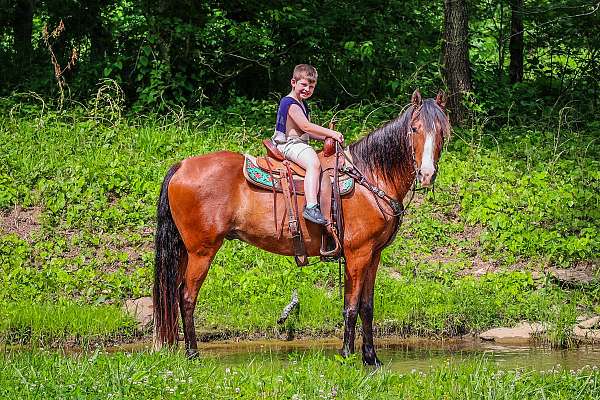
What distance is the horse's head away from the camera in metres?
8.00

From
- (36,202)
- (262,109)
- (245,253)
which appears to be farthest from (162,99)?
(245,253)

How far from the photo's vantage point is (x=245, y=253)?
11.7 meters

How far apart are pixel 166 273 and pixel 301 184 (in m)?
1.43

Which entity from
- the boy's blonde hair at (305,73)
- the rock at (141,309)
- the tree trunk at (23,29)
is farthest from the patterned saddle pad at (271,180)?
the tree trunk at (23,29)

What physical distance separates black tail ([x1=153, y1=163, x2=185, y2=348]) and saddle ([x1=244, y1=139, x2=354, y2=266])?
80 cm

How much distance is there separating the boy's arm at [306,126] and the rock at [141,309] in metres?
2.92

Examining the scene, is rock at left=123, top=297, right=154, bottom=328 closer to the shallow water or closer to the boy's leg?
the shallow water

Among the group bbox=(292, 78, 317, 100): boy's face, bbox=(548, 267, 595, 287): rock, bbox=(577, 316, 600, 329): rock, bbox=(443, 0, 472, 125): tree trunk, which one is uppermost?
bbox=(443, 0, 472, 125): tree trunk

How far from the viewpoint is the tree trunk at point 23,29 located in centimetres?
1739

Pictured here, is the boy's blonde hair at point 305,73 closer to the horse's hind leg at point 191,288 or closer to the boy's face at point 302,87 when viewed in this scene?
the boy's face at point 302,87

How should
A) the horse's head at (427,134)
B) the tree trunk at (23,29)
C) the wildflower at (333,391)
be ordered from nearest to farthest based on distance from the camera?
the wildflower at (333,391) → the horse's head at (427,134) → the tree trunk at (23,29)

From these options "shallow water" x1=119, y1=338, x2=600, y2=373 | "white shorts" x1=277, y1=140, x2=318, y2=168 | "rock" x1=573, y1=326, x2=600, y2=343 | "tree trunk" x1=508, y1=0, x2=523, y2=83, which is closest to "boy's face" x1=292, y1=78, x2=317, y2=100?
"white shorts" x1=277, y1=140, x2=318, y2=168

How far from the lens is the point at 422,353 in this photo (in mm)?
9234

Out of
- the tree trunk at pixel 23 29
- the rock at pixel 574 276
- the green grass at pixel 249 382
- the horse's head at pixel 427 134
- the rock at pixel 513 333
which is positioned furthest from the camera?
the tree trunk at pixel 23 29
